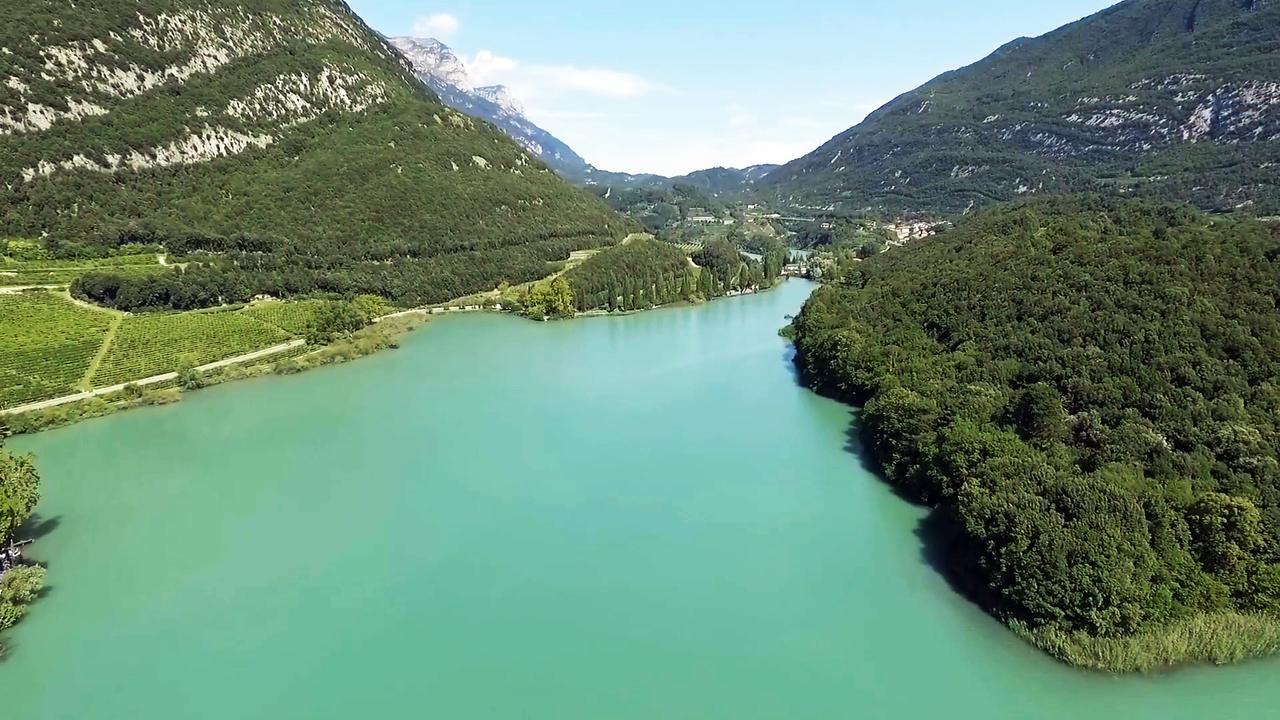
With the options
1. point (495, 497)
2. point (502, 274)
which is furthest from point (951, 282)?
point (502, 274)

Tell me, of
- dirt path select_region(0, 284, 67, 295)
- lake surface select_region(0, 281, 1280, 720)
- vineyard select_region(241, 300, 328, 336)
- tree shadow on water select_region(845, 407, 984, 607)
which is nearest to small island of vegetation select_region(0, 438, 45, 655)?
lake surface select_region(0, 281, 1280, 720)

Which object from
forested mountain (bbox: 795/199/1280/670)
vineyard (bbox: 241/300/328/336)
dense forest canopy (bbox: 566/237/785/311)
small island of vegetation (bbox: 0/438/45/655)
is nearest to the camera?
forested mountain (bbox: 795/199/1280/670)

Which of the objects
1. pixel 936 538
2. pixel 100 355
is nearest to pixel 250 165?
pixel 100 355

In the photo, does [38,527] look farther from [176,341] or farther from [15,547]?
[176,341]

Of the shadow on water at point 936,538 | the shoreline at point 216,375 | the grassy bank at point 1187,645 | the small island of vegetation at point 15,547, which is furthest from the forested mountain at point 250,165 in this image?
the grassy bank at point 1187,645

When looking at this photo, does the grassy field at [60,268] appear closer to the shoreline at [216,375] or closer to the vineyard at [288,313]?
the vineyard at [288,313]

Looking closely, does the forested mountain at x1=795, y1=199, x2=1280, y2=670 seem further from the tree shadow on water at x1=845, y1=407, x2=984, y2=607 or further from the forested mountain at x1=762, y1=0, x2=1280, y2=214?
the forested mountain at x1=762, y1=0, x2=1280, y2=214

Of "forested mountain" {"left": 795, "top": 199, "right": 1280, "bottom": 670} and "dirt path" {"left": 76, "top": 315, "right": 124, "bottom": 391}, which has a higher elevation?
"dirt path" {"left": 76, "top": 315, "right": 124, "bottom": 391}
